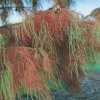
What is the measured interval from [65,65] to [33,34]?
0.83ft

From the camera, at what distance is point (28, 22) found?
1.53 meters

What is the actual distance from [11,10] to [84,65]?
877 millimetres

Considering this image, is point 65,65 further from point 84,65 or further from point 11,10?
point 11,10

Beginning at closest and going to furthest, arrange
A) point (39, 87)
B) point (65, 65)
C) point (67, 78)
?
1. point (39, 87)
2. point (65, 65)
3. point (67, 78)

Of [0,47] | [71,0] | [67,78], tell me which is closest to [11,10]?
[71,0]

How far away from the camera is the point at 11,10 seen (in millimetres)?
2262

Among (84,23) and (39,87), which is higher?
(84,23)

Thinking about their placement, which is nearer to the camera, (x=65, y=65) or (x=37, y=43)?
(x=37, y=43)

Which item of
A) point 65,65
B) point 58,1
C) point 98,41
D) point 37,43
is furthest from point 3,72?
point 58,1

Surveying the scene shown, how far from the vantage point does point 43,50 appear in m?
1.52

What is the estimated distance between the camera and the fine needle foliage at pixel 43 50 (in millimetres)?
1419

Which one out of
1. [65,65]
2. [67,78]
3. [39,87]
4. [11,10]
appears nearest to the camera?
[39,87]

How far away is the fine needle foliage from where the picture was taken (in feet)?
4.66

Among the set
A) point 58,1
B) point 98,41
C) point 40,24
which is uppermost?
point 58,1
